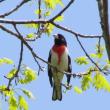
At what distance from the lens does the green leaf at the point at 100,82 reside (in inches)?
194

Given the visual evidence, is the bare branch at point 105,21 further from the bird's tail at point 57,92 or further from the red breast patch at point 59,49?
the red breast patch at point 59,49

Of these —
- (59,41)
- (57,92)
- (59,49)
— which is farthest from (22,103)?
(59,41)

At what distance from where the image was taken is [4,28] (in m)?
3.87

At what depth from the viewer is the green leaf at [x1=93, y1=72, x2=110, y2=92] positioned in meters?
4.93

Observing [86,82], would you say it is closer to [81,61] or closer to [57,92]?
[81,61]

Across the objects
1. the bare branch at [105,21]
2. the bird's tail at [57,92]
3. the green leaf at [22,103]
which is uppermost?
the bare branch at [105,21]

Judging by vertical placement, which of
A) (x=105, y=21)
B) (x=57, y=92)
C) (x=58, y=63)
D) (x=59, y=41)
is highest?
(x=105, y=21)

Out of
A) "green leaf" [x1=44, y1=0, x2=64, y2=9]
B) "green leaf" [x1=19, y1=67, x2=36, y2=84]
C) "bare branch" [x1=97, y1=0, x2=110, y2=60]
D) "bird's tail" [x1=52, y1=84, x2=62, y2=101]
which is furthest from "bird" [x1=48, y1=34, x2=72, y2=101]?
"bare branch" [x1=97, y1=0, x2=110, y2=60]

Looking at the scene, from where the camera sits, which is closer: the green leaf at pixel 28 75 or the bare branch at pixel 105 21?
the bare branch at pixel 105 21

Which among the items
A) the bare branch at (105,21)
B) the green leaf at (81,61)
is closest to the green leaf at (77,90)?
the green leaf at (81,61)

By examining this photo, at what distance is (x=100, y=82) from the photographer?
4973 mm

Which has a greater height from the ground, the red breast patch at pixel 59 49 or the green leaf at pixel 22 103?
the red breast patch at pixel 59 49

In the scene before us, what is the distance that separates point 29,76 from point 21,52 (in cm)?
155

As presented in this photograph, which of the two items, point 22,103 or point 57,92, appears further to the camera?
point 57,92
